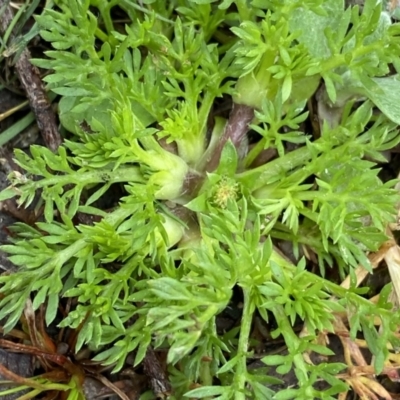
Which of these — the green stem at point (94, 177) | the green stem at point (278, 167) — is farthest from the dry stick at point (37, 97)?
the green stem at point (278, 167)

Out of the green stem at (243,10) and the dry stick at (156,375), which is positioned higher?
the green stem at (243,10)

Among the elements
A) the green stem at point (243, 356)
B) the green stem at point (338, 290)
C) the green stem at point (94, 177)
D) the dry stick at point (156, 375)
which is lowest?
the dry stick at point (156, 375)

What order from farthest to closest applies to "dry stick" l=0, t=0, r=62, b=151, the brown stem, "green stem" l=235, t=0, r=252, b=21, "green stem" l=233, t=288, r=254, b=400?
"dry stick" l=0, t=0, r=62, b=151
the brown stem
"green stem" l=235, t=0, r=252, b=21
"green stem" l=233, t=288, r=254, b=400

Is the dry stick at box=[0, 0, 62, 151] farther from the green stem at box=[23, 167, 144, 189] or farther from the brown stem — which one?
the brown stem

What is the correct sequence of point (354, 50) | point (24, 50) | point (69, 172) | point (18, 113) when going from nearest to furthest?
point (354, 50), point (69, 172), point (24, 50), point (18, 113)

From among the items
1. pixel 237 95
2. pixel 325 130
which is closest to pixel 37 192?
pixel 237 95

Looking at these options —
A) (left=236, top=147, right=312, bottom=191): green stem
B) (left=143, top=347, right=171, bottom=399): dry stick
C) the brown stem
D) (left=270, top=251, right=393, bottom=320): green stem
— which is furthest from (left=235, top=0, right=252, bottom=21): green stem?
(left=143, top=347, right=171, bottom=399): dry stick

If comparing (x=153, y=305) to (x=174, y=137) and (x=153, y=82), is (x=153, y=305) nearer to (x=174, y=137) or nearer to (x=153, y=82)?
(x=174, y=137)

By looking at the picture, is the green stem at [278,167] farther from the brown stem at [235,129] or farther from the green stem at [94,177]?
the green stem at [94,177]
